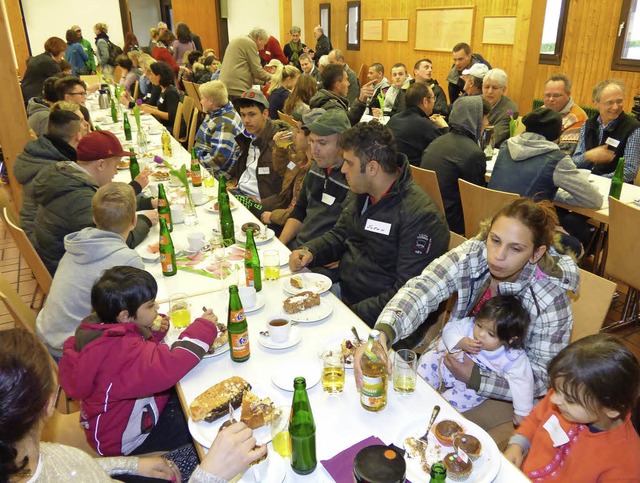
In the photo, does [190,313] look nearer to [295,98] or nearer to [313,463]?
[313,463]

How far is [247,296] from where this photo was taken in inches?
81.4

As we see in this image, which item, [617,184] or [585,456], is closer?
[585,456]

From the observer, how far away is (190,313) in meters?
1.98

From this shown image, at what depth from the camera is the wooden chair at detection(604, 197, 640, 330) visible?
9.29 feet

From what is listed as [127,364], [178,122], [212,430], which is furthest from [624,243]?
[178,122]

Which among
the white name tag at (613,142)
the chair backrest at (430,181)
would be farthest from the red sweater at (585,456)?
the white name tag at (613,142)

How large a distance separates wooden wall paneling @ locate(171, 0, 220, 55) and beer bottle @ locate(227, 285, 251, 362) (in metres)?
14.2

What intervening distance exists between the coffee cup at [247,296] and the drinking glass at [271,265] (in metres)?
0.28

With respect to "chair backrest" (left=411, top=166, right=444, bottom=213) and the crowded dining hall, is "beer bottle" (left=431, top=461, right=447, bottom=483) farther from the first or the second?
"chair backrest" (left=411, top=166, right=444, bottom=213)

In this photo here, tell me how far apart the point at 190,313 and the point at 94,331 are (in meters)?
0.41

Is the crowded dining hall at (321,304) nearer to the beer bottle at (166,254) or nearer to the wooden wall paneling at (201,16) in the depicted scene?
the beer bottle at (166,254)

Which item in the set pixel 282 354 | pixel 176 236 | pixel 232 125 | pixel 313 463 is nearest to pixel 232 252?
Result: pixel 176 236

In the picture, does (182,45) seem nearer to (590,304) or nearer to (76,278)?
(76,278)

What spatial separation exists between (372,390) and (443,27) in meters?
8.89
